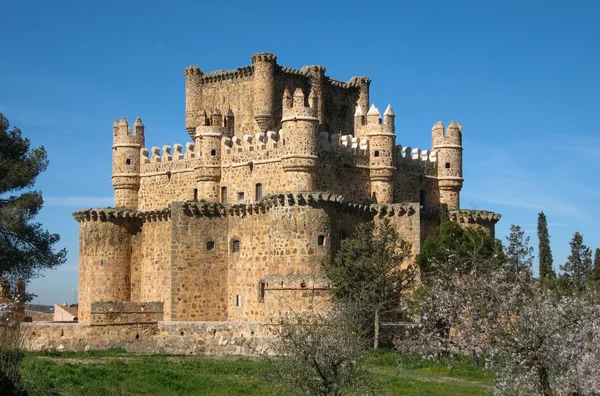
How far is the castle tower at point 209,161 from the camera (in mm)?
51594

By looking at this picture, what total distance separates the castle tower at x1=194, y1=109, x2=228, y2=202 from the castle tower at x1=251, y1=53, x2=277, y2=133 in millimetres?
2235

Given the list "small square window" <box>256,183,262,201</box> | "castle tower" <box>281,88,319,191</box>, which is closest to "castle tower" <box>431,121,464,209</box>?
"castle tower" <box>281,88,319,191</box>

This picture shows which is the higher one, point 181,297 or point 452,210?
point 452,210

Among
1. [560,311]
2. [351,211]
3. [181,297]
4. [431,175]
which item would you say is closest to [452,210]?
[431,175]

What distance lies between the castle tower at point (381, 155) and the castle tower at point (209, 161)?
7.27 metres

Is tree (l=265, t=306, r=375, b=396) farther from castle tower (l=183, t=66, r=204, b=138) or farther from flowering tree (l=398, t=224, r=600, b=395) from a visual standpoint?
castle tower (l=183, t=66, r=204, b=138)

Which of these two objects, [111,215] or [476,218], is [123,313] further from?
[476,218]

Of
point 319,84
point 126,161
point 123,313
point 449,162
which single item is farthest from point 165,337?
point 449,162

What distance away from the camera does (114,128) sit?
55.6m

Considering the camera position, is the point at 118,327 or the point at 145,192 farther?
the point at 145,192

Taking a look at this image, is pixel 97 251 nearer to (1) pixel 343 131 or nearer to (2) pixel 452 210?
(1) pixel 343 131

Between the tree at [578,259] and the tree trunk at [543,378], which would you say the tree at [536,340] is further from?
the tree at [578,259]

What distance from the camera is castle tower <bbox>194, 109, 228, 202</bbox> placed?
51.6m

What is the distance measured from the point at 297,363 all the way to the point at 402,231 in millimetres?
25909
